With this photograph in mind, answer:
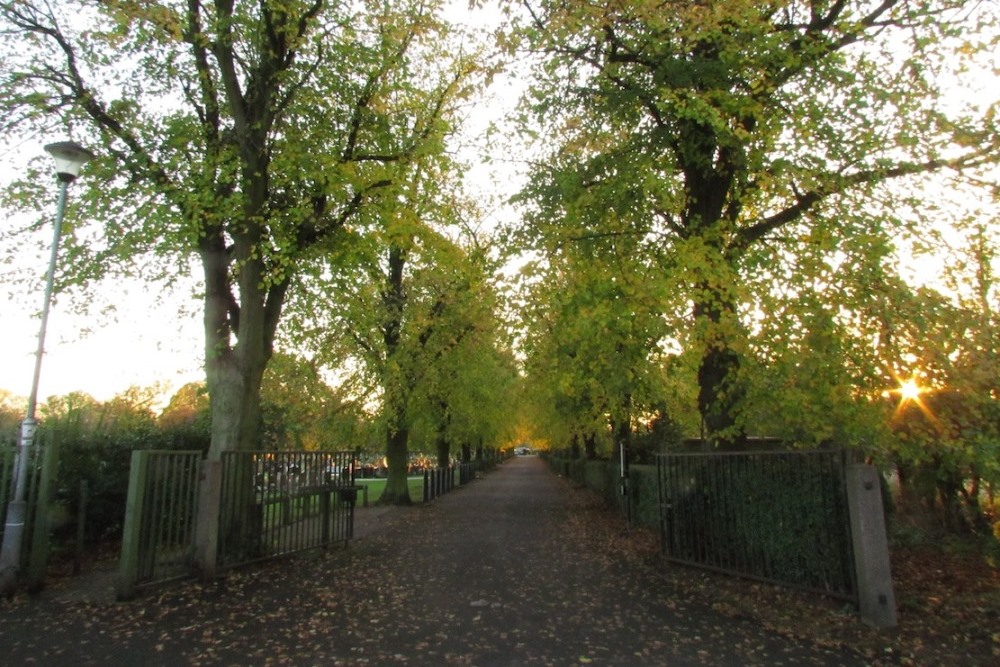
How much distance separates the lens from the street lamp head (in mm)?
8641

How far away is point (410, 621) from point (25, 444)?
5068 mm

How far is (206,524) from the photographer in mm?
9188

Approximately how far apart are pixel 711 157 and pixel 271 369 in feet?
51.8

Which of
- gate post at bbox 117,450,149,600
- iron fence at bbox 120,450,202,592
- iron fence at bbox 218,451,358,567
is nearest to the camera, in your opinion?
gate post at bbox 117,450,149,600

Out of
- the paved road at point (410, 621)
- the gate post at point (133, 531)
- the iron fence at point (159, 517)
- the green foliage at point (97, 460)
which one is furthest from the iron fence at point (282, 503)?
the green foliage at point (97, 460)

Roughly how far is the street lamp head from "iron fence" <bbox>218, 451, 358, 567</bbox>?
4095 millimetres

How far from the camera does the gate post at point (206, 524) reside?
9164 mm

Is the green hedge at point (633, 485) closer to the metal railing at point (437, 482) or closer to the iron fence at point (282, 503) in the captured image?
the iron fence at point (282, 503)

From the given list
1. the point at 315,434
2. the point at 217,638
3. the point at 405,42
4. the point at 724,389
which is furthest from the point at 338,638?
the point at 315,434

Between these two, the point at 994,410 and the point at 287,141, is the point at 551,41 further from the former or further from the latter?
the point at 994,410

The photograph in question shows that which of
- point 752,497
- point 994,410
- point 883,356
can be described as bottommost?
point 752,497

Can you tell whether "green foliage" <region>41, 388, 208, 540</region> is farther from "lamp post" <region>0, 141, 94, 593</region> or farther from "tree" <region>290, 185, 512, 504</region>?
"tree" <region>290, 185, 512, 504</region>

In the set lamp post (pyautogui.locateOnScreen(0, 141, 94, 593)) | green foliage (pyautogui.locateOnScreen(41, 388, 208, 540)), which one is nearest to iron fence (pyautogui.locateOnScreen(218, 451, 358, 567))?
lamp post (pyautogui.locateOnScreen(0, 141, 94, 593))

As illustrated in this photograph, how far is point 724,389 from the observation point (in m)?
10.7
